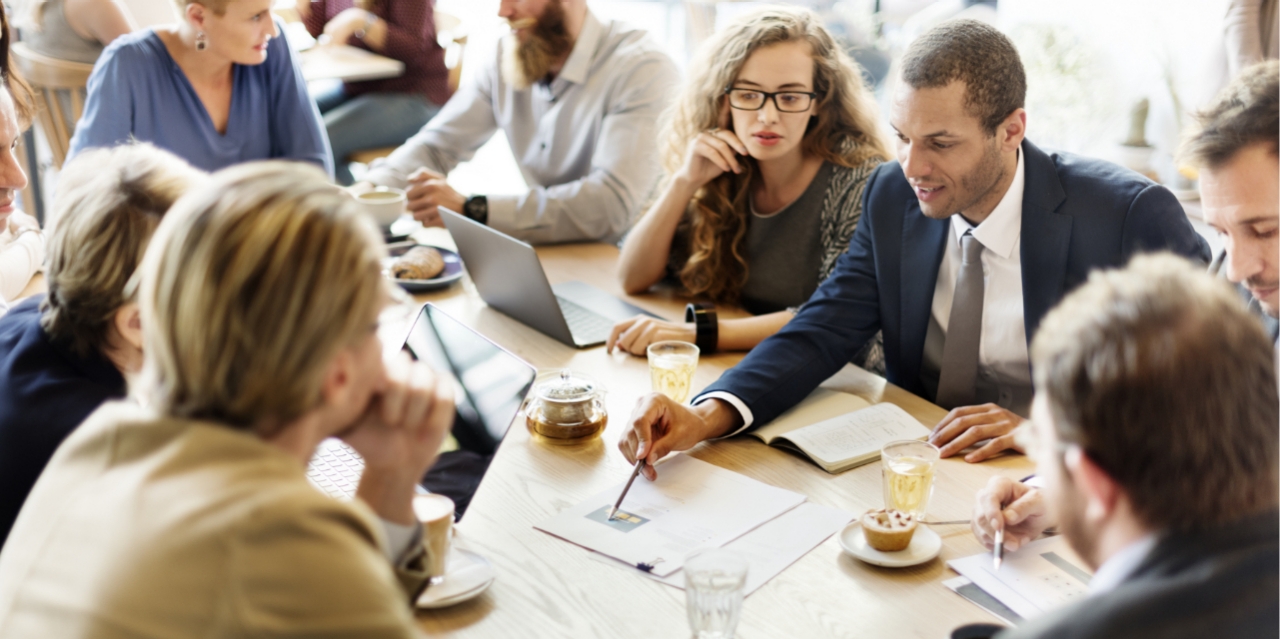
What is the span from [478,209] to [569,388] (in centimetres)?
118

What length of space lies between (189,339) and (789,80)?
171 centimetres

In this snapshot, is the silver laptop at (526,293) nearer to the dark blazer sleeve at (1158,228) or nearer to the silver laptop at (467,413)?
the silver laptop at (467,413)

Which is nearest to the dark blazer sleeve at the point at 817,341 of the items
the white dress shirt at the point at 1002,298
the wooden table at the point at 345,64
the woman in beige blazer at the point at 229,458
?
the white dress shirt at the point at 1002,298

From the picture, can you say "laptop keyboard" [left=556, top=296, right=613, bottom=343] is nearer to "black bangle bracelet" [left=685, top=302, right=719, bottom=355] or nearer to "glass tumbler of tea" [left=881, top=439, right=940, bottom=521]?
"black bangle bracelet" [left=685, top=302, right=719, bottom=355]

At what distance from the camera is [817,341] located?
183cm

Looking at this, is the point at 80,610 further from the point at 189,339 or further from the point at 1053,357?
the point at 1053,357

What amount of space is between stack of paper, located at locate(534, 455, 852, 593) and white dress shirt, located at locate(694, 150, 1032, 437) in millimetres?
646

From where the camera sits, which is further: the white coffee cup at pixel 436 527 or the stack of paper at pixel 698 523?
the stack of paper at pixel 698 523

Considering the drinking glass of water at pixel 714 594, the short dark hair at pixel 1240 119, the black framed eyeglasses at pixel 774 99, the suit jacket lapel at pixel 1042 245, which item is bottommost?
the drinking glass of water at pixel 714 594

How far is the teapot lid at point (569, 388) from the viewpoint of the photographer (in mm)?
1589

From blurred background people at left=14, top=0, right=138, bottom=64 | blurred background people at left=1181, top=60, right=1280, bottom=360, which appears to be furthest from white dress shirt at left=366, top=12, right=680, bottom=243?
blurred background people at left=1181, top=60, right=1280, bottom=360

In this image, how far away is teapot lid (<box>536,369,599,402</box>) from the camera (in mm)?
1589

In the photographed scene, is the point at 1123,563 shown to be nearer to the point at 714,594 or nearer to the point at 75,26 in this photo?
the point at 714,594

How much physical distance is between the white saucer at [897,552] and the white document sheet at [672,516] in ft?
0.37
